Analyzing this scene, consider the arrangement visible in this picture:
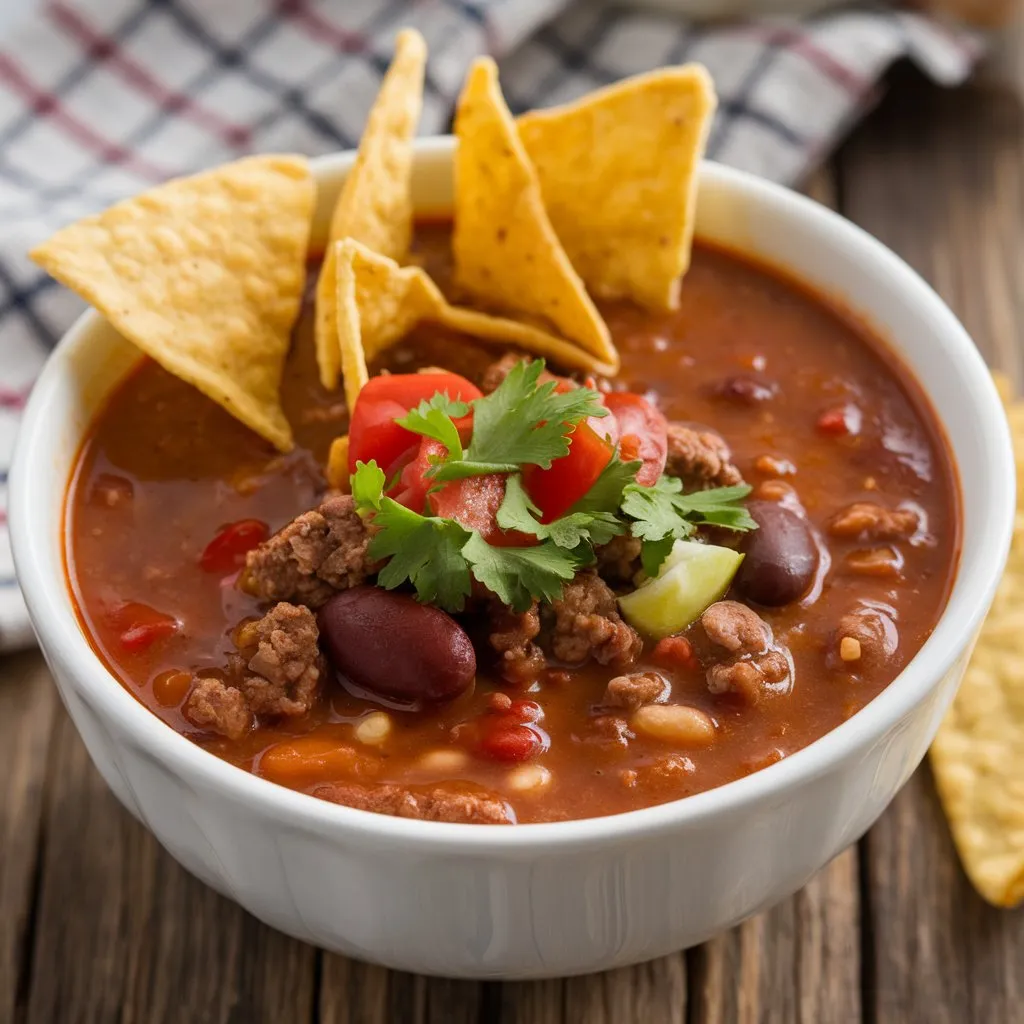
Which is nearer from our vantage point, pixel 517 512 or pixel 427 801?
pixel 427 801

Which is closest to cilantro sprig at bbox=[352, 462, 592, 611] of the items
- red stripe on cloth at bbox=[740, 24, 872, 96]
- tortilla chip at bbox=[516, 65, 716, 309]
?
tortilla chip at bbox=[516, 65, 716, 309]

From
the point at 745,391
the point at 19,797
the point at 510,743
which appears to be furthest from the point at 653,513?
the point at 19,797

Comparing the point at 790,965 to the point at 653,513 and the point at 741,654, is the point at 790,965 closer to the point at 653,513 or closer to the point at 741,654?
the point at 741,654

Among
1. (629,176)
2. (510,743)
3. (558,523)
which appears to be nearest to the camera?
(510,743)

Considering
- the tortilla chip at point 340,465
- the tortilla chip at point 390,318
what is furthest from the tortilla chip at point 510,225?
the tortilla chip at point 340,465

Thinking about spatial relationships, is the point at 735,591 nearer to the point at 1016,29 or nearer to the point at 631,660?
the point at 631,660

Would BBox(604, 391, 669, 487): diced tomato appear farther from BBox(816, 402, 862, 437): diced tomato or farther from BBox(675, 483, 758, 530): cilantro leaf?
BBox(816, 402, 862, 437): diced tomato
